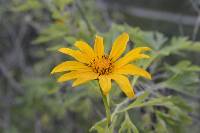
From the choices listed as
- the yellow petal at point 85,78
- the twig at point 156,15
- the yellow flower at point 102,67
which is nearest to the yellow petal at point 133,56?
the yellow flower at point 102,67

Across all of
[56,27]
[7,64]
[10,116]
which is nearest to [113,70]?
[56,27]

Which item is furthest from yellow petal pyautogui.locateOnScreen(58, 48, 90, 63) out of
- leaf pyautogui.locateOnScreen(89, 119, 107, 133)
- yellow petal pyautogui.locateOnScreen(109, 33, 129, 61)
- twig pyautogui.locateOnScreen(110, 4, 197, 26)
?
twig pyautogui.locateOnScreen(110, 4, 197, 26)

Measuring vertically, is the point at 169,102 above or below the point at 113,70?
below

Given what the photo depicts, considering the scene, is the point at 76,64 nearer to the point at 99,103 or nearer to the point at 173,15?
the point at 99,103

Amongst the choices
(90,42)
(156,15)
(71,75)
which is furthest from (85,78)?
(156,15)

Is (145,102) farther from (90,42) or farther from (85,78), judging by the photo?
(90,42)

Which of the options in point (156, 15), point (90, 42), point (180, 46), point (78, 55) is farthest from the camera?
point (156, 15)

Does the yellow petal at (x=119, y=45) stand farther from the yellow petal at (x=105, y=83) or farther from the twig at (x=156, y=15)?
the twig at (x=156, y=15)
